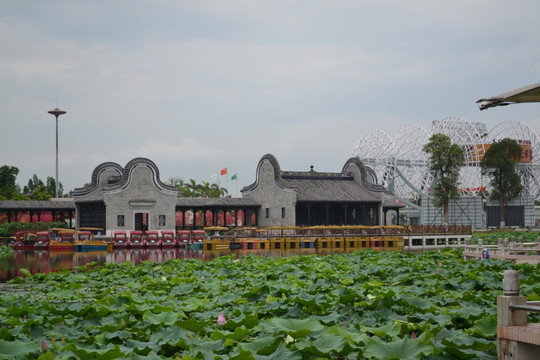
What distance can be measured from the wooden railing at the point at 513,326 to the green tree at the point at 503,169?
58408mm

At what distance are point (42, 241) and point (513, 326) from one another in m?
38.6

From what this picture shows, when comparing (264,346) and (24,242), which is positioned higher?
(264,346)

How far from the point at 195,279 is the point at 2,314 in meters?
5.03

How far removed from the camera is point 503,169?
195 ft

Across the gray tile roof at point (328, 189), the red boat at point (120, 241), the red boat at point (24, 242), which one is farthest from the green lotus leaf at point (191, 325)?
the gray tile roof at point (328, 189)

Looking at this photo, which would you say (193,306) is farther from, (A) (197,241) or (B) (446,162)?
(B) (446,162)

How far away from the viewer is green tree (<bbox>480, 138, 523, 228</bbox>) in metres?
59.2

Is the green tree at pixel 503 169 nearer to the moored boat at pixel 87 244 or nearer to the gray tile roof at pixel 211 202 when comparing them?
the gray tile roof at pixel 211 202

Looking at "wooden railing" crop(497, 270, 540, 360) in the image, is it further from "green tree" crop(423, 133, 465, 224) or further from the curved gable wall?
"green tree" crop(423, 133, 465, 224)

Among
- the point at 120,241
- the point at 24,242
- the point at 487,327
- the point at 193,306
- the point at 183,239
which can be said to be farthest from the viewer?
the point at 183,239

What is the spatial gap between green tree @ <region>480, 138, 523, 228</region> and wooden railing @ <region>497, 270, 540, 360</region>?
192 ft

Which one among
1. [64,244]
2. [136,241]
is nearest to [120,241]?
[136,241]

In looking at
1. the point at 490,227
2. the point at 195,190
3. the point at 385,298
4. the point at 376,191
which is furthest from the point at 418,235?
the point at 385,298

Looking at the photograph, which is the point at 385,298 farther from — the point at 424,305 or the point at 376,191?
the point at 376,191
